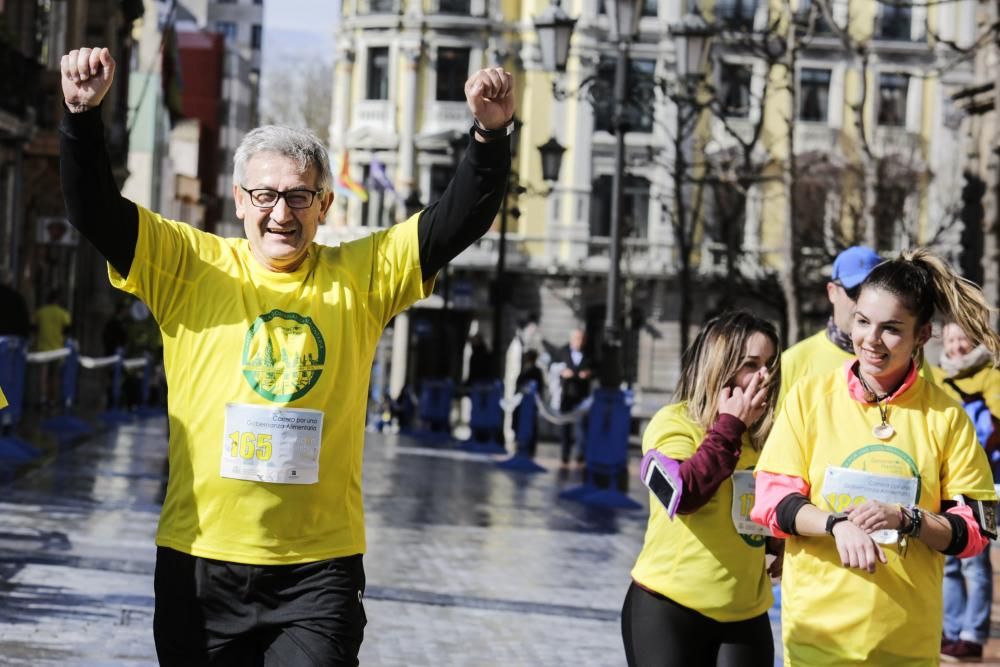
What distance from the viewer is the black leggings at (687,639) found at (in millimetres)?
5461

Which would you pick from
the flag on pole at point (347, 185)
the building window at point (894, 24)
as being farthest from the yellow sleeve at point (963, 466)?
the building window at point (894, 24)

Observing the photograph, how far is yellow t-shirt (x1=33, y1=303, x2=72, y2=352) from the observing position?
27.8 m

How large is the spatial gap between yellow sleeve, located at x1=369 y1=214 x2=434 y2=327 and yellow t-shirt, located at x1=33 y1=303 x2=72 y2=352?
2357 cm

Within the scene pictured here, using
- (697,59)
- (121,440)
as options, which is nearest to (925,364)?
(697,59)

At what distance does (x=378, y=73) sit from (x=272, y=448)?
5849cm

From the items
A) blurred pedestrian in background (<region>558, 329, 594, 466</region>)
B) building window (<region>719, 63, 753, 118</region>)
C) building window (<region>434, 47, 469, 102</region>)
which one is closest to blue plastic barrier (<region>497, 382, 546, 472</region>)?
blurred pedestrian in background (<region>558, 329, 594, 466</region>)

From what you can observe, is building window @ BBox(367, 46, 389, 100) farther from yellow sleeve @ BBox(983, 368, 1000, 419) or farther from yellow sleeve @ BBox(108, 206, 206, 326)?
yellow sleeve @ BBox(108, 206, 206, 326)

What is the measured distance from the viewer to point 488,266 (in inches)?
2324

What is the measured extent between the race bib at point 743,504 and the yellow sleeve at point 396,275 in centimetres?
129

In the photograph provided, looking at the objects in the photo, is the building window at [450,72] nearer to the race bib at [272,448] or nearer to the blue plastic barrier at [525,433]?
the blue plastic barrier at [525,433]

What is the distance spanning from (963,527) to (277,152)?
6.12 feet

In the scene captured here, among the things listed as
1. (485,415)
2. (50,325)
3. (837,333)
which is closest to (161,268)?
(837,333)

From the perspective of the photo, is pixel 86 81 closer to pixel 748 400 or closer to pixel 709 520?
pixel 748 400

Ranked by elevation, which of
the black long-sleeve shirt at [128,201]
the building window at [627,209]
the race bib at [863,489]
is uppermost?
the building window at [627,209]
